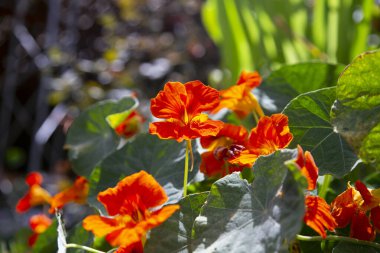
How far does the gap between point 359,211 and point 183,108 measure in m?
0.18

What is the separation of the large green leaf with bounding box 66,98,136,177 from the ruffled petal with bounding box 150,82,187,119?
272 millimetres

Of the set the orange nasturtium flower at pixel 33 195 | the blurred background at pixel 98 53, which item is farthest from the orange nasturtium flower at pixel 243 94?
the blurred background at pixel 98 53

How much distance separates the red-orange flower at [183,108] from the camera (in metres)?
0.47

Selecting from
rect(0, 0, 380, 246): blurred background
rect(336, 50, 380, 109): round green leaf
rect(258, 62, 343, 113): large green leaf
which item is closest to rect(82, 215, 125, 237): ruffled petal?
rect(336, 50, 380, 109): round green leaf

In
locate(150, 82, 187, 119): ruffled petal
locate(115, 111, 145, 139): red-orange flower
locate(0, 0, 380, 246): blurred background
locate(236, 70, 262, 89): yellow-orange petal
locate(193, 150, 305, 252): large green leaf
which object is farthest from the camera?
locate(0, 0, 380, 246): blurred background

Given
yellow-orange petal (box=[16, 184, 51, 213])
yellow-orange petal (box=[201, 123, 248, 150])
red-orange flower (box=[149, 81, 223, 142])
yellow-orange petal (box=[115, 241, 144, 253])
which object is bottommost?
yellow-orange petal (box=[16, 184, 51, 213])

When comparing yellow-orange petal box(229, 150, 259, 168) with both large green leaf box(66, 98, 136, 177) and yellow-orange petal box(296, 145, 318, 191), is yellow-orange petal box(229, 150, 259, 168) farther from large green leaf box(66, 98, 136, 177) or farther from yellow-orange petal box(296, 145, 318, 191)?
large green leaf box(66, 98, 136, 177)

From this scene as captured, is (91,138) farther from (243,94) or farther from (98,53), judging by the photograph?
(98,53)

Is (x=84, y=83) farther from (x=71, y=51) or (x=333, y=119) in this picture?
(x=333, y=119)

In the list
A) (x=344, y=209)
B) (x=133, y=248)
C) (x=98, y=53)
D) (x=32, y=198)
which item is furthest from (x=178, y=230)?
(x=98, y=53)

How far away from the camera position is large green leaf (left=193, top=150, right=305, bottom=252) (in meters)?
0.37

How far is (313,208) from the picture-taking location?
15.8 inches

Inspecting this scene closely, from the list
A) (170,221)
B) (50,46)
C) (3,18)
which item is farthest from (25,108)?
(170,221)

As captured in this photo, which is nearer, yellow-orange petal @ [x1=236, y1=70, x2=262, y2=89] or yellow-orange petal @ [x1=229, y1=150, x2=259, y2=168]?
yellow-orange petal @ [x1=229, y1=150, x2=259, y2=168]
